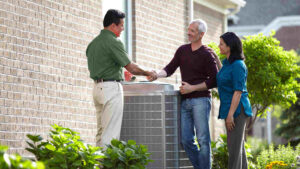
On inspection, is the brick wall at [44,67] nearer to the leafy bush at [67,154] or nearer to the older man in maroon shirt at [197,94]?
the leafy bush at [67,154]

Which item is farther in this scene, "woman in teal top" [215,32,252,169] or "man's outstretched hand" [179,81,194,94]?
"man's outstretched hand" [179,81,194,94]

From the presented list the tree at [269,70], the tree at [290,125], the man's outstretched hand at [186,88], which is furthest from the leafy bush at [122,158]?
the tree at [290,125]

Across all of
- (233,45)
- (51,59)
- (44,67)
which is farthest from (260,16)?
(233,45)

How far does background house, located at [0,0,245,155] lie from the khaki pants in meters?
1.32

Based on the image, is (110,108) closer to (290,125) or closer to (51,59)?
(51,59)

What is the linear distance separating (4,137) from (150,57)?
416cm

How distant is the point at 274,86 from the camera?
35.1ft

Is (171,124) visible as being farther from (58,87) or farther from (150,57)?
(150,57)

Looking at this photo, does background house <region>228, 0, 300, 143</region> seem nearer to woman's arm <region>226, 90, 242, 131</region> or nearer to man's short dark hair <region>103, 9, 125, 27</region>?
woman's arm <region>226, 90, 242, 131</region>

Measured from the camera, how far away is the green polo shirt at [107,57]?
6.58 m

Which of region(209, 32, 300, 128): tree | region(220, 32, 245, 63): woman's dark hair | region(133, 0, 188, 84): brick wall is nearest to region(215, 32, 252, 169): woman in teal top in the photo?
region(220, 32, 245, 63): woman's dark hair

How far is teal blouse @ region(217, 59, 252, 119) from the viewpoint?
6.58m

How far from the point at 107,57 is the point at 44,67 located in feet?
5.55

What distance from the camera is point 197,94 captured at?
703 centimetres
